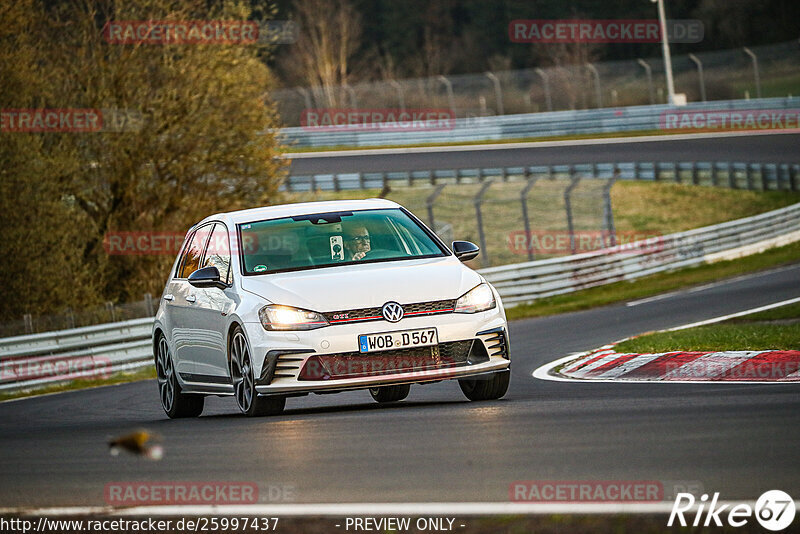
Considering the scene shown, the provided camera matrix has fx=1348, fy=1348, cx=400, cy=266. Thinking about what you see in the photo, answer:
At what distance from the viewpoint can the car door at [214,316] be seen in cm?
1031

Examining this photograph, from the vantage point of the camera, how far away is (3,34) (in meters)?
25.8

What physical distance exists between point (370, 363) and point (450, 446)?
6.83ft

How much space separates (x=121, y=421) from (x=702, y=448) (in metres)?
6.15

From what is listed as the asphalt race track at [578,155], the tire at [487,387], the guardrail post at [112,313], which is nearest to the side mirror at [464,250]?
the tire at [487,387]

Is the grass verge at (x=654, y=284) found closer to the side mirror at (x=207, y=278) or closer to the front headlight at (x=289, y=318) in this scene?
the side mirror at (x=207, y=278)

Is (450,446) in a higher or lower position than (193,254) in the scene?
lower

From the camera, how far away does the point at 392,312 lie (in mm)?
9414

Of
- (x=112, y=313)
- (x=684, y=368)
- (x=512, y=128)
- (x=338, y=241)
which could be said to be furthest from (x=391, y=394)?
(x=512, y=128)

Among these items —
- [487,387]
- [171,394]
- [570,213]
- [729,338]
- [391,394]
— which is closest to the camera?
[487,387]

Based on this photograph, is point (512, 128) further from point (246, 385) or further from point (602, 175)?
point (246, 385)

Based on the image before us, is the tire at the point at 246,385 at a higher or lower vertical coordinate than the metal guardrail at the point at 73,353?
higher

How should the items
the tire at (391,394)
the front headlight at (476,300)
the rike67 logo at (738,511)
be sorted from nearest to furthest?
the rike67 logo at (738,511)
the front headlight at (476,300)
the tire at (391,394)

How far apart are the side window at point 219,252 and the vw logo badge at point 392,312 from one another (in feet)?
5.48

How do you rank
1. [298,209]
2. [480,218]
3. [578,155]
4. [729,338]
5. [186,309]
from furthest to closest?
[578,155] < [480,218] < [729,338] < [186,309] < [298,209]
